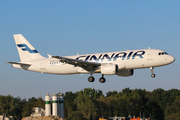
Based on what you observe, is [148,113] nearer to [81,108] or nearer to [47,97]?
[81,108]

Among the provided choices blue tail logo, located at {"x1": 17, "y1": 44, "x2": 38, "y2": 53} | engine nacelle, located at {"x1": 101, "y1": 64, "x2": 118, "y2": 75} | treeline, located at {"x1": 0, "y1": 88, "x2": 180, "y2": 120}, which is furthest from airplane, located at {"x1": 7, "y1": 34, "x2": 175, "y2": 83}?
treeline, located at {"x1": 0, "y1": 88, "x2": 180, "y2": 120}

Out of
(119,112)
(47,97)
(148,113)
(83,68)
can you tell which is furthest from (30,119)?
(148,113)

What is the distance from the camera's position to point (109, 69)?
1929 inches

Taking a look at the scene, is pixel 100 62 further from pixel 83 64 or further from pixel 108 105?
pixel 108 105

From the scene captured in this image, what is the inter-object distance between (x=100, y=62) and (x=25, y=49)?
17809 mm

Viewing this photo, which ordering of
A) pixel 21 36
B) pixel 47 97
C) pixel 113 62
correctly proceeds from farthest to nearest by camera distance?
pixel 47 97, pixel 21 36, pixel 113 62

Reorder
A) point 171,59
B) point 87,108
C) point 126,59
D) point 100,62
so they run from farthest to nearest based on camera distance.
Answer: point 87,108 < point 100,62 < point 126,59 < point 171,59

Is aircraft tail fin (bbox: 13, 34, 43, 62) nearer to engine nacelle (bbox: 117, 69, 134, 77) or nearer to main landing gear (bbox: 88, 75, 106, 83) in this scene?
main landing gear (bbox: 88, 75, 106, 83)

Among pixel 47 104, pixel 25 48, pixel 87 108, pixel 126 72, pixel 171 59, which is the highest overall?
pixel 25 48

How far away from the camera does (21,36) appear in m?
62.6

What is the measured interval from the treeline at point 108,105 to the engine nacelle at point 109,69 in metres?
60.4

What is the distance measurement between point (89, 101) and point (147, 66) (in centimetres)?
7262

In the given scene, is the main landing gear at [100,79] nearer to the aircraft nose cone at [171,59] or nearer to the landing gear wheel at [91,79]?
the landing gear wheel at [91,79]

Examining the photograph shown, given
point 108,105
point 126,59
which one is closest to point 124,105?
point 108,105
